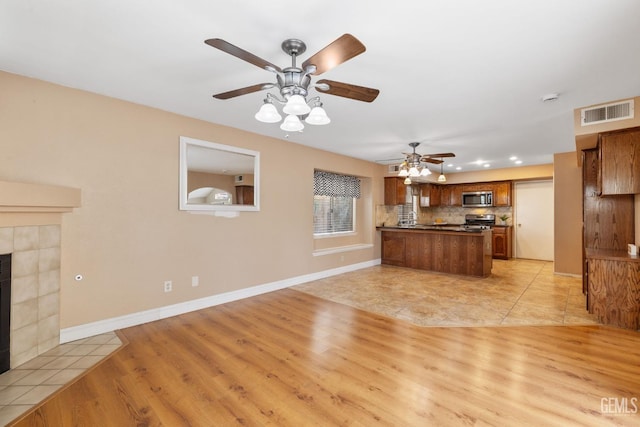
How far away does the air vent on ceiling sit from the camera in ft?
9.95

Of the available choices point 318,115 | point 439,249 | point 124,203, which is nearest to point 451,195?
point 439,249

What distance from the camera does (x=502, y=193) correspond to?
7594 mm

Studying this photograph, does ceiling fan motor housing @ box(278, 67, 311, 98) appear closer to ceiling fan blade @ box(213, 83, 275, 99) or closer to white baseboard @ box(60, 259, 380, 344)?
ceiling fan blade @ box(213, 83, 275, 99)

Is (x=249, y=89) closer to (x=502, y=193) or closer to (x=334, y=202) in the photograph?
(x=334, y=202)

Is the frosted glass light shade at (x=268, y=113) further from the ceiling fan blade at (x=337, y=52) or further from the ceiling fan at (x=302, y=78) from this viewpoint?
the ceiling fan blade at (x=337, y=52)

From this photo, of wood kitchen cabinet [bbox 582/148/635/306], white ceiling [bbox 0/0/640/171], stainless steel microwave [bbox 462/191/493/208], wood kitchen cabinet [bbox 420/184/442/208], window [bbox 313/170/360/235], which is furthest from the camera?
wood kitchen cabinet [bbox 420/184/442/208]

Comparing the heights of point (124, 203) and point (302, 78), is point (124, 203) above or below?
below

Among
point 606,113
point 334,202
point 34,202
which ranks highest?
point 606,113

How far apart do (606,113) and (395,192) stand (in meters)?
4.09

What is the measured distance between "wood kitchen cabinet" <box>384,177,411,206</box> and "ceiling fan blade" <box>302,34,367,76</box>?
5.50 m

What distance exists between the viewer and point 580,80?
102 inches

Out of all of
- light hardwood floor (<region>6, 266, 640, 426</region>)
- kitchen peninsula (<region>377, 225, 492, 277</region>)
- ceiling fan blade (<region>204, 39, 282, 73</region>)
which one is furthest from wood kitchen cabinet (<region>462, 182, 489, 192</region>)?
ceiling fan blade (<region>204, 39, 282, 73</region>)

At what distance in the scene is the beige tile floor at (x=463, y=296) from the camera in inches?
132

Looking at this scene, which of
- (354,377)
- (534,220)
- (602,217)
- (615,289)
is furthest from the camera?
(534,220)
